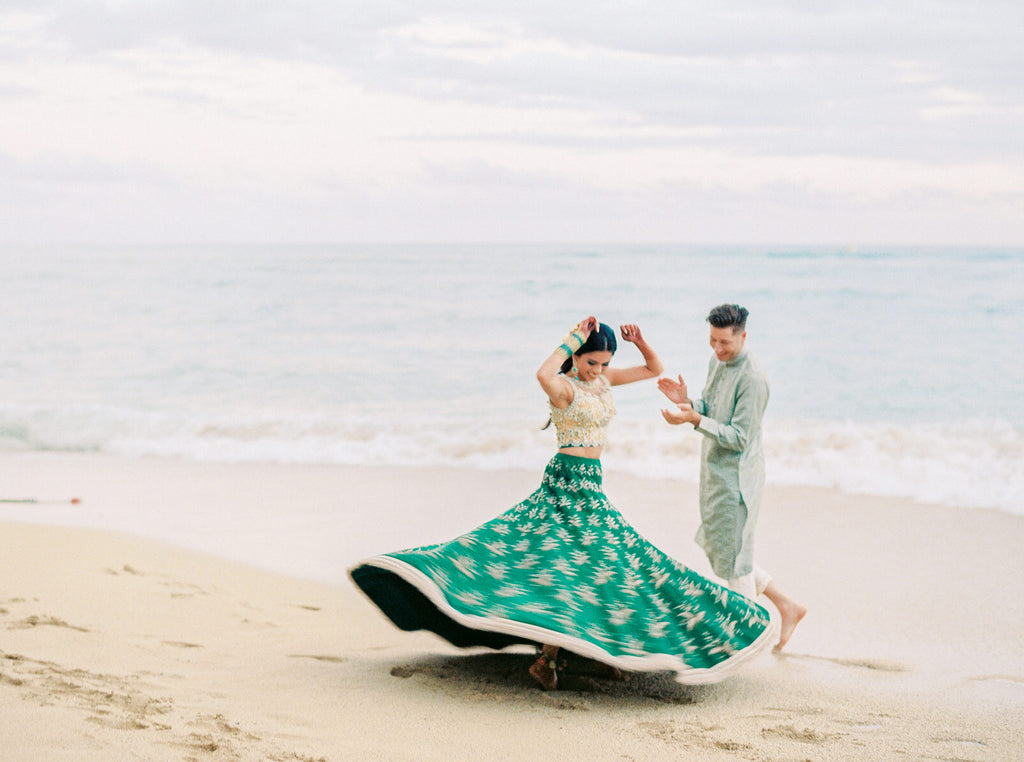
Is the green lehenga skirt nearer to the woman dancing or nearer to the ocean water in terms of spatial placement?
the woman dancing

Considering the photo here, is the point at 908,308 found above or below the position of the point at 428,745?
above

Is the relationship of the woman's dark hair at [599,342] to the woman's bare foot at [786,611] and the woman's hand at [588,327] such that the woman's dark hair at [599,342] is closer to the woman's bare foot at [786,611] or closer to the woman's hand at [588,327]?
the woman's hand at [588,327]

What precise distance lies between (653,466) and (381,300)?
1975cm

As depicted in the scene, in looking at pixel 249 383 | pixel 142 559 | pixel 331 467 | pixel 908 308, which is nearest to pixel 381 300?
pixel 249 383

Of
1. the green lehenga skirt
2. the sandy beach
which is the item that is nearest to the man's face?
the green lehenga skirt

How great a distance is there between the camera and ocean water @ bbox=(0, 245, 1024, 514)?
41.4 feet

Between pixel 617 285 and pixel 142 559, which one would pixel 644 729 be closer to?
pixel 142 559

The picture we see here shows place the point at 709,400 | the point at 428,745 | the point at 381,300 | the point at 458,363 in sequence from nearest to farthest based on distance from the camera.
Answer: the point at 428,745 → the point at 709,400 → the point at 458,363 → the point at 381,300

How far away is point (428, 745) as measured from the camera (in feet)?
12.5

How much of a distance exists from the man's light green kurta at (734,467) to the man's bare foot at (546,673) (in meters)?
1.06

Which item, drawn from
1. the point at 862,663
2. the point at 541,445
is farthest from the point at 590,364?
the point at 541,445

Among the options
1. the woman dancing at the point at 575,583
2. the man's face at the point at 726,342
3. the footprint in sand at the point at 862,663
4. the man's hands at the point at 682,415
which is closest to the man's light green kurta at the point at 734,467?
the man's face at the point at 726,342

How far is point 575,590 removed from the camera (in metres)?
4.31

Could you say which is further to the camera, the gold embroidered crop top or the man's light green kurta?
the man's light green kurta
